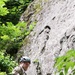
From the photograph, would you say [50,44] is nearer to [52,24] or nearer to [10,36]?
[52,24]

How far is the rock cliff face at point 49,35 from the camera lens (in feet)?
20.6

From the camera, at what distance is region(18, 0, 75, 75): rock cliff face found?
20.6 ft

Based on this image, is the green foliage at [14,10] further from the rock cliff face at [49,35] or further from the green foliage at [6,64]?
the green foliage at [6,64]

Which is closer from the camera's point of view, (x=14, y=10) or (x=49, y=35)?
(x=49, y=35)

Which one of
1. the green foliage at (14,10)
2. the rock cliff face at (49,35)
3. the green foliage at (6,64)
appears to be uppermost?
the green foliage at (14,10)

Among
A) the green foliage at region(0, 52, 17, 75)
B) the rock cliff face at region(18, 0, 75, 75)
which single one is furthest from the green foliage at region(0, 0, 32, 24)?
the green foliage at region(0, 52, 17, 75)

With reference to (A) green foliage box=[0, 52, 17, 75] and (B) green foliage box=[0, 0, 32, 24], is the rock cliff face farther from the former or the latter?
(B) green foliage box=[0, 0, 32, 24]

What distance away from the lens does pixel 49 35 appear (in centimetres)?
773

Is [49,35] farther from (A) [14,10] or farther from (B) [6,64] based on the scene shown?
(A) [14,10]

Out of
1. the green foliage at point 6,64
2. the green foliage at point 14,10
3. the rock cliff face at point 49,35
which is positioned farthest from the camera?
the green foliage at point 14,10

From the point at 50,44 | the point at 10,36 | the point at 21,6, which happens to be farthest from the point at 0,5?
the point at 21,6

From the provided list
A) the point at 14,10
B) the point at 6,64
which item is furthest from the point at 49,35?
the point at 14,10

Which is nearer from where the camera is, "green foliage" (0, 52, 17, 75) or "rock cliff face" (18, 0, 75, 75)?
"rock cliff face" (18, 0, 75, 75)

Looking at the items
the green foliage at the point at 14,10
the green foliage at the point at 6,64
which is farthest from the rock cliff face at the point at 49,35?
the green foliage at the point at 14,10
